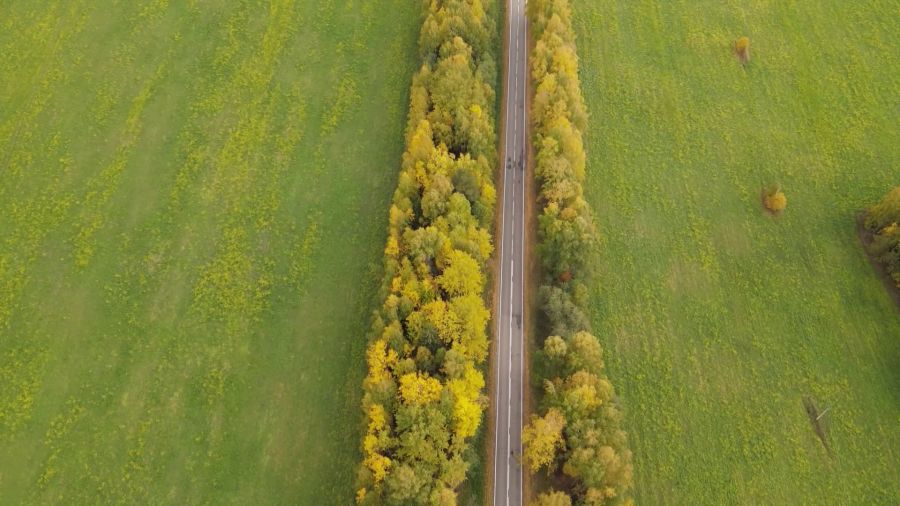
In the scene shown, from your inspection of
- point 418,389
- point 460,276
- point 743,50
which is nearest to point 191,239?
point 460,276

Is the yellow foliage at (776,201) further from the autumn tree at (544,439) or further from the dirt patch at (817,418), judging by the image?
the autumn tree at (544,439)

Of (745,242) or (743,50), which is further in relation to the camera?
(743,50)

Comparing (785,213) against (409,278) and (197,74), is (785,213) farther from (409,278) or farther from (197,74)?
(197,74)

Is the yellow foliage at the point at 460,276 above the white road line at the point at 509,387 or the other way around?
above

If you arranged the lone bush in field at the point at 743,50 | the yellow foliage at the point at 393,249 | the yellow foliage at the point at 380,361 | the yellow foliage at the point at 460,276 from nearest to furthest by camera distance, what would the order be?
the yellow foliage at the point at 380,361 → the yellow foliage at the point at 460,276 → the yellow foliage at the point at 393,249 → the lone bush in field at the point at 743,50

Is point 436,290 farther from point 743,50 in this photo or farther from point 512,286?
point 743,50

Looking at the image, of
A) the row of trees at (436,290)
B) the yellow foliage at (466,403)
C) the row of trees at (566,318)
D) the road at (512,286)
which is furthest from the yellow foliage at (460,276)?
the row of trees at (566,318)

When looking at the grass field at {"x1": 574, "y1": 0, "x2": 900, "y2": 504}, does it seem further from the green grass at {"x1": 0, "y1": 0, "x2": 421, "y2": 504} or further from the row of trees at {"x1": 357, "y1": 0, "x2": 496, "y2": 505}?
the green grass at {"x1": 0, "y1": 0, "x2": 421, "y2": 504}
